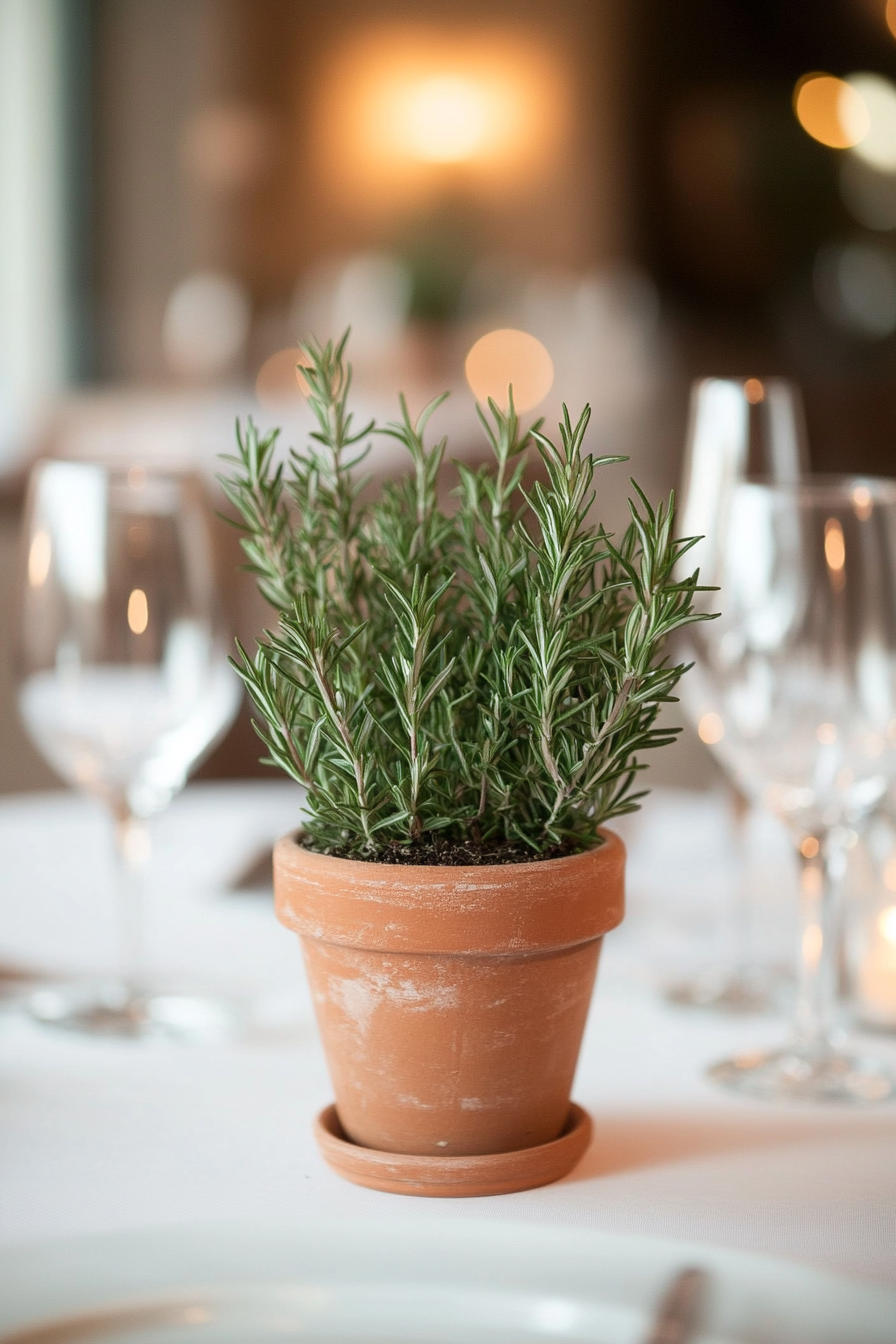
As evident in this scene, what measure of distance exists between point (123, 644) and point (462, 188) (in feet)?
24.6

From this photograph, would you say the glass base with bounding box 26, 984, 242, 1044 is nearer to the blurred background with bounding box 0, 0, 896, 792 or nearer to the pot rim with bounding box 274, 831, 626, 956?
the pot rim with bounding box 274, 831, 626, 956

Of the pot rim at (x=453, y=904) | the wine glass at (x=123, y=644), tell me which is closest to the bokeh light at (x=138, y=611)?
the wine glass at (x=123, y=644)

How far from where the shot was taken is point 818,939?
22.6 inches

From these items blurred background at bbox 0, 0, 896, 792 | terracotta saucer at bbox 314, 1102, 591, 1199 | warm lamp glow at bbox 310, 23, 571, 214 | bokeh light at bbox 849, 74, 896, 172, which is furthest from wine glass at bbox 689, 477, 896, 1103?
warm lamp glow at bbox 310, 23, 571, 214

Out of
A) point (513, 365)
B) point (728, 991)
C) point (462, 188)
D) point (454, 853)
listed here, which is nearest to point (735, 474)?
point (728, 991)

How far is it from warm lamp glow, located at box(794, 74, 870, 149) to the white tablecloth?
Answer: 6.94m

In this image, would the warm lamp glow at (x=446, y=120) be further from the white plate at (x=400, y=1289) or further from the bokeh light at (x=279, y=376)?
the white plate at (x=400, y=1289)

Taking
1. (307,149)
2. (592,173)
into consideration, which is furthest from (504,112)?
(307,149)

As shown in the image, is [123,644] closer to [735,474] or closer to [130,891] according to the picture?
[130,891]

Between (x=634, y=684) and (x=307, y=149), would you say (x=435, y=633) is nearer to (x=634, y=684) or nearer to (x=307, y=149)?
(x=634, y=684)

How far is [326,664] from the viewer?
435 millimetres

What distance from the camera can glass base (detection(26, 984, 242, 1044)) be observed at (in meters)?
0.61

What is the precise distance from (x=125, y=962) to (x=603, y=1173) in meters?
0.27

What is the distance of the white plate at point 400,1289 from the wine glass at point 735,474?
0.89 ft
